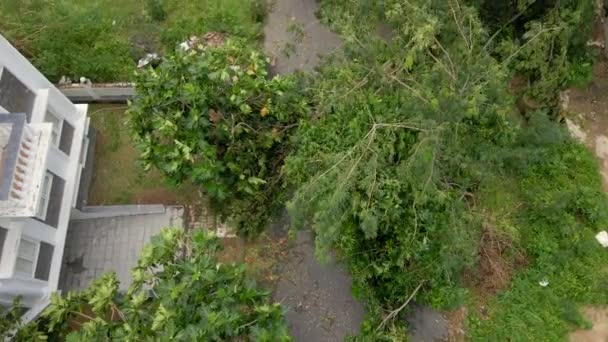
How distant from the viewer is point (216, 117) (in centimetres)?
812

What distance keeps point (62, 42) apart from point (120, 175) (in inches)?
140

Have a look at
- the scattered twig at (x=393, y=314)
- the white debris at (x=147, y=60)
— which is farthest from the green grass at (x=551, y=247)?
the white debris at (x=147, y=60)

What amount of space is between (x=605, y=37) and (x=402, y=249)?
6974 mm

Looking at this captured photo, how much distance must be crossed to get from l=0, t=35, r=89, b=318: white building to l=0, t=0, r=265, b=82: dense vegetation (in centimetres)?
178

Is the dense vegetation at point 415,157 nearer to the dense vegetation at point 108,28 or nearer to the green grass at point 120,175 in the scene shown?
the green grass at point 120,175

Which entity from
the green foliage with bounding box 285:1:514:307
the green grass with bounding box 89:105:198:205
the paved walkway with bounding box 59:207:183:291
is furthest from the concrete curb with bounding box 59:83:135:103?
the green foliage with bounding box 285:1:514:307

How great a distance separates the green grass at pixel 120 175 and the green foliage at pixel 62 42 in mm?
992

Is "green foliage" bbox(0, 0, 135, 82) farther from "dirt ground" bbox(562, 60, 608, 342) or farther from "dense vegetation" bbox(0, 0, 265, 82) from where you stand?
"dirt ground" bbox(562, 60, 608, 342)

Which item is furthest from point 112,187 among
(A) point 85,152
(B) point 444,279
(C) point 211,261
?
(B) point 444,279

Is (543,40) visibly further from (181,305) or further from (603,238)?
(181,305)

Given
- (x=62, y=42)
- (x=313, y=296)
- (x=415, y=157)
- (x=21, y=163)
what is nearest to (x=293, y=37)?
(x=62, y=42)

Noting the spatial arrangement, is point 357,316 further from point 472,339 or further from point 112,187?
point 112,187

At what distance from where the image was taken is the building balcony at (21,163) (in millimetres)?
6949

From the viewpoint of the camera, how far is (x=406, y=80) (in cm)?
783
